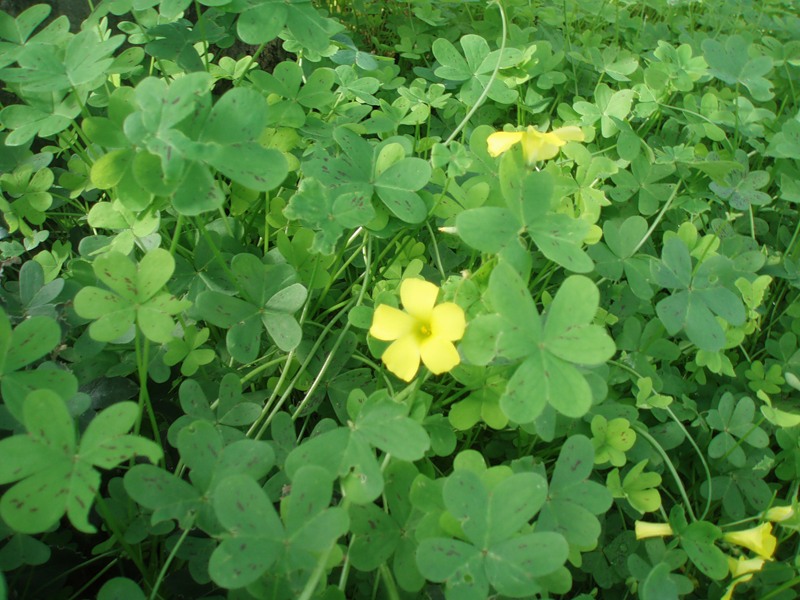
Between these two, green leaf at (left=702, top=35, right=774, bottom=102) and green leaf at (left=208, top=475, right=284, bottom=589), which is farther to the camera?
green leaf at (left=702, top=35, right=774, bottom=102)

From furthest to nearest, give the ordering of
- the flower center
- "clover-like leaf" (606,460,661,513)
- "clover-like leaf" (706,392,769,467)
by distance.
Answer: "clover-like leaf" (706,392,769,467) < "clover-like leaf" (606,460,661,513) < the flower center

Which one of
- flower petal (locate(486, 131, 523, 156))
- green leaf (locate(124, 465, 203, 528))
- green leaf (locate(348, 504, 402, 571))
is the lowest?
green leaf (locate(348, 504, 402, 571))

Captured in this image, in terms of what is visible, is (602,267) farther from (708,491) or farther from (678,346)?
(708,491)

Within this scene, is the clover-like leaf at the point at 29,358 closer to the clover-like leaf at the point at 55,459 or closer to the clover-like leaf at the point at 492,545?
the clover-like leaf at the point at 55,459

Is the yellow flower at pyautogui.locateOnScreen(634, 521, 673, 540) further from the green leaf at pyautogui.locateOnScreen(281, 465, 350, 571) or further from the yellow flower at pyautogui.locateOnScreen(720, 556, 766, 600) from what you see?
the green leaf at pyautogui.locateOnScreen(281, 465, 350, 571)

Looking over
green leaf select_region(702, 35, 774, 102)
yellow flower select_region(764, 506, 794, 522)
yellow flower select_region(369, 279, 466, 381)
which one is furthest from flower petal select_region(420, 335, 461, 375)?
green leaf select_region(702, 35, 774, 102)

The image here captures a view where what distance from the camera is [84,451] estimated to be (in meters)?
0.81

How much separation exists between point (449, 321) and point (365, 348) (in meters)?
0.49

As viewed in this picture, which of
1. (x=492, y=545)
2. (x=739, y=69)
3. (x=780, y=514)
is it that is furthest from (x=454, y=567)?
(x=739, y=69)

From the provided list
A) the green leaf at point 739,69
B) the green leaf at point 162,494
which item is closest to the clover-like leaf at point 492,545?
the green leaf at point 162,494

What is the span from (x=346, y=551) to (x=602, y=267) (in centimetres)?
81

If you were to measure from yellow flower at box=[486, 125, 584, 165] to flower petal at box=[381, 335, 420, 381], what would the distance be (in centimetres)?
39

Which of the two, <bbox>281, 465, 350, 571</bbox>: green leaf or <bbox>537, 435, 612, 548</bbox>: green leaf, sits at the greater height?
<bbox>281, 465, 350, 571</bbox>: green leaf

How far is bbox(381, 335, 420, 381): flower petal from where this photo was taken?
0.93 metres
